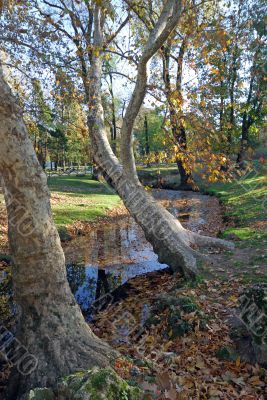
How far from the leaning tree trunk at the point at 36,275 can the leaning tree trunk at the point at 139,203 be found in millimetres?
4948

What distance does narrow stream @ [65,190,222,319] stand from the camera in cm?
1009

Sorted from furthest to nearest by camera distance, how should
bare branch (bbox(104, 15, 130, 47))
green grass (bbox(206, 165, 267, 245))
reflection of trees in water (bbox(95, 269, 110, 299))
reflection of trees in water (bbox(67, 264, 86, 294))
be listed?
1. green grass (bbox(206, 165, 267, 245))
2. bare branch (bbox(104, 15, 130, 47))
3. reflection of trees in water (bbox(67, 264, 86, 294))
4. reflection of trees in water (bbox(95, 269, 110, 299))

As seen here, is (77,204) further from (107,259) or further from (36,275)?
(36,275)

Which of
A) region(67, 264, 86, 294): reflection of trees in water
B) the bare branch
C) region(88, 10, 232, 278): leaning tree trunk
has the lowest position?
region(67, 264, 86, 294): reflection of trees in water

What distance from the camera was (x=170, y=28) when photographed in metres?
7.84

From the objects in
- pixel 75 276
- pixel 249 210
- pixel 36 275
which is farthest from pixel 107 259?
pixel 249 210

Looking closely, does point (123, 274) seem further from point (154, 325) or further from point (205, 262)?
point (154, 325)

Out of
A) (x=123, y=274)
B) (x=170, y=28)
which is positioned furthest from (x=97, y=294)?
(x=170, y=28)

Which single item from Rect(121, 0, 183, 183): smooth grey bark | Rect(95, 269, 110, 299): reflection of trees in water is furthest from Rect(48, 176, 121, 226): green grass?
Rect(121, 0, 183, 183): smooth grey bark

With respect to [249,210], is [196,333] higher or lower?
lower

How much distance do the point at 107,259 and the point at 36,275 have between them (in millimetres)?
8083

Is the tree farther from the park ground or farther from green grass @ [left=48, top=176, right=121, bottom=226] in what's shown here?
green grass @ [left=48, top=176, right=121, bottom=226]

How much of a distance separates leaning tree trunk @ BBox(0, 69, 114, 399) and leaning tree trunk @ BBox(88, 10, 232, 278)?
4948 mm

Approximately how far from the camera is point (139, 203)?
10.7 meters
